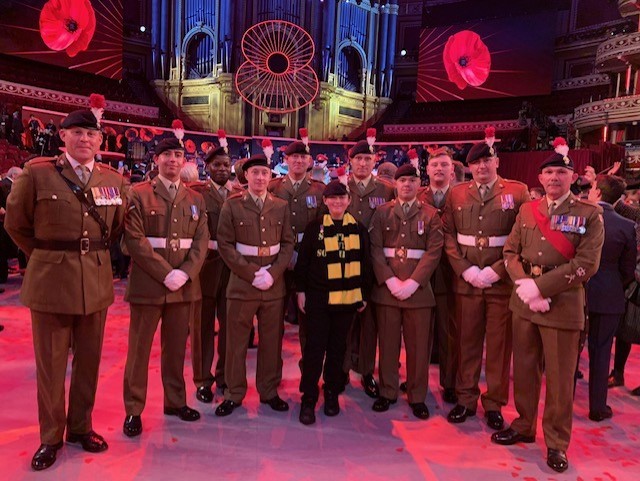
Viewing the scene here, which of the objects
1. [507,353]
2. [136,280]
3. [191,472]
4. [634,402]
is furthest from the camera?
[634,402]

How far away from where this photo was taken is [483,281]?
3.14 meters

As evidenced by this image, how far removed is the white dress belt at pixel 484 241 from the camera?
3213 millimetres

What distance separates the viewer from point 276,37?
1811 centimetres

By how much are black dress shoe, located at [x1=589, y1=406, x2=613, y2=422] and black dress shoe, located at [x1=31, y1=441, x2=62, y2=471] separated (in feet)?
11.1

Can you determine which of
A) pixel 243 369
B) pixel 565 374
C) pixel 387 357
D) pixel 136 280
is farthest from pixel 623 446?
pixel 136 280

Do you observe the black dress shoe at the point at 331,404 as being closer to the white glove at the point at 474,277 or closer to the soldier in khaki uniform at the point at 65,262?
the white glove at the point at 474,277

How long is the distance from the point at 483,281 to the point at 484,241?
28 centimetres

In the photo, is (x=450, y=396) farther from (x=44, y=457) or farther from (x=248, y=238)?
(x=44, y=457)

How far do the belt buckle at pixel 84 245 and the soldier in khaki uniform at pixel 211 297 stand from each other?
1008 mm

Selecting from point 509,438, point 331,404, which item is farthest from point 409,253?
point 509,438

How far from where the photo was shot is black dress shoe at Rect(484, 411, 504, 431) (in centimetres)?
314

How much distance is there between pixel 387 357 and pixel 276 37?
17.0 metres

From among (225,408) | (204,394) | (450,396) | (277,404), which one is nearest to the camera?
(225,408)

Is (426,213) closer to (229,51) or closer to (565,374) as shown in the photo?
(565,374)
